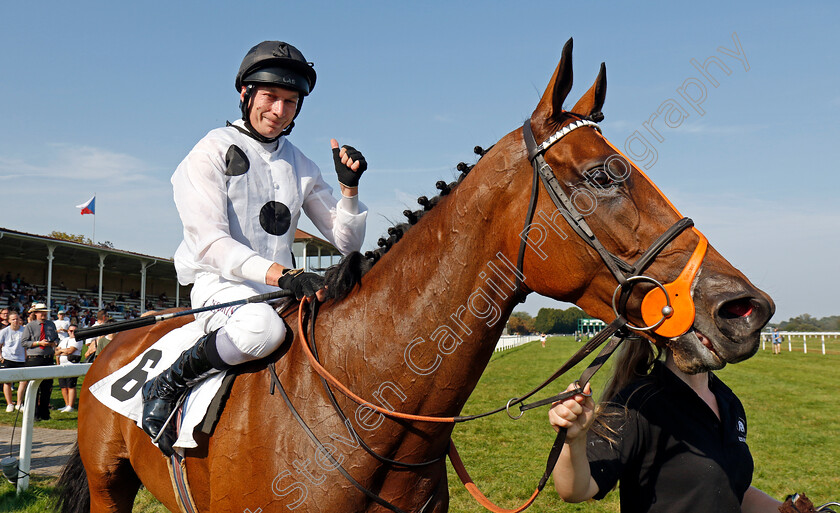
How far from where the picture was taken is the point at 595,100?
231 cm

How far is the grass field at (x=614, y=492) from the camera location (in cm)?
652

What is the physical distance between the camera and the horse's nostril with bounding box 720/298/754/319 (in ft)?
5.94

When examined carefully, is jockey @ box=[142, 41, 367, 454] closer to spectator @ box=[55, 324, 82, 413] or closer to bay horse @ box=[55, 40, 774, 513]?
bay horse @ box=[55, 40, 774, 513]

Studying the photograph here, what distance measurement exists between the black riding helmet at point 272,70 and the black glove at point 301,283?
87 centimetres

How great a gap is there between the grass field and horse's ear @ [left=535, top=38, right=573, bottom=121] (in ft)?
14.4

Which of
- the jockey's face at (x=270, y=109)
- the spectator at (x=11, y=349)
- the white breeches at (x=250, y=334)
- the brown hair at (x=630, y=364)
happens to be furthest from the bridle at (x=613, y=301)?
the spectator at (x=11, y=349)

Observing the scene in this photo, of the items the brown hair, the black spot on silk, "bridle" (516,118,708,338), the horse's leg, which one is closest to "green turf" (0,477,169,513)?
the horse's leg

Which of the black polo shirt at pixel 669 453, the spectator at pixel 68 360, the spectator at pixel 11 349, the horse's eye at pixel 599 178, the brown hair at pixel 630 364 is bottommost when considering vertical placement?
the spectator at pixel 68 360

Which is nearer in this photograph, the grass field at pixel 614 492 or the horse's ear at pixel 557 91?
the horse's ear at pixel 557 91

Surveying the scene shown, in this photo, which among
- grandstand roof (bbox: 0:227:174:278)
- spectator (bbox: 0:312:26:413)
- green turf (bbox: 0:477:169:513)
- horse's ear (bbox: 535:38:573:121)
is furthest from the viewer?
grandstand roof (bbox: 0:227:174:278)

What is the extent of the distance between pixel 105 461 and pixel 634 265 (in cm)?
325

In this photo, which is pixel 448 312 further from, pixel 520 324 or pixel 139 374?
pixel 520 324

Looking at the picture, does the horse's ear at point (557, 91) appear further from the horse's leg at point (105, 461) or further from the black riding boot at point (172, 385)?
the horse's leg at point (105, 461)

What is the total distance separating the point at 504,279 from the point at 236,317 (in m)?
1.12
